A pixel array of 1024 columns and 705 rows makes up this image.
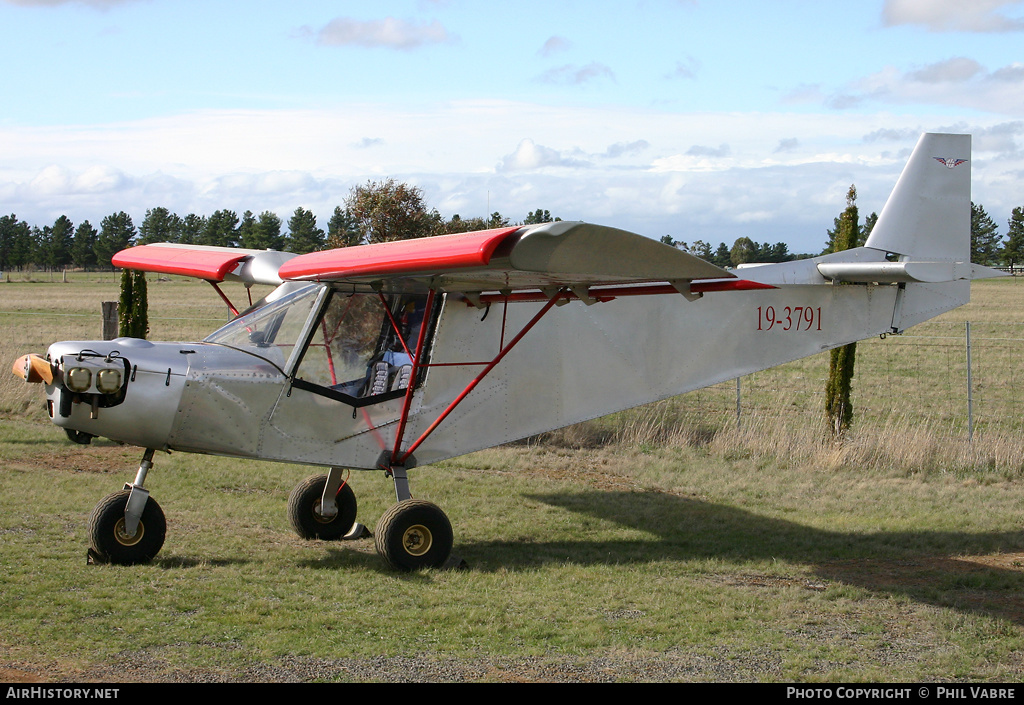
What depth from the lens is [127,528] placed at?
6.38 meters

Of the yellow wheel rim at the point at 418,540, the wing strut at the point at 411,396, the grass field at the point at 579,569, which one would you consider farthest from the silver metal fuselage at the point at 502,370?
the grass field at the point at 579,569

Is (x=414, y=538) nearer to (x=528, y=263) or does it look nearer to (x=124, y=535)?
(x=124, y=535)

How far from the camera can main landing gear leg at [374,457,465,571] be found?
21.4ft

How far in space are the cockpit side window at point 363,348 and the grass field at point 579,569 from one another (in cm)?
138

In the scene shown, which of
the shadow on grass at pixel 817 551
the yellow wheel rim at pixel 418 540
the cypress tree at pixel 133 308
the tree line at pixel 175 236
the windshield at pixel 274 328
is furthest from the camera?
the tree line at pixel 175 236

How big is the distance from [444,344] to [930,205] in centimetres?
513

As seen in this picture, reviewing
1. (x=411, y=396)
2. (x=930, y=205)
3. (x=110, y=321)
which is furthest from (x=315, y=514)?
(x=110, y=321)

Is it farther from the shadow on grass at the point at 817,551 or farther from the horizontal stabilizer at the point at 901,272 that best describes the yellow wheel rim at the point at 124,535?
the horizontal stabilizer at the point at 901,272

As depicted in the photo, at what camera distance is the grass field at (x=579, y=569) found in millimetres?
4828

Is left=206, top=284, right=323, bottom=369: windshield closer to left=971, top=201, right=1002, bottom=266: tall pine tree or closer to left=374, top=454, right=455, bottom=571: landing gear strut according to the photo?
left=374, top=454, right=455, bottom=571: landing gear strut

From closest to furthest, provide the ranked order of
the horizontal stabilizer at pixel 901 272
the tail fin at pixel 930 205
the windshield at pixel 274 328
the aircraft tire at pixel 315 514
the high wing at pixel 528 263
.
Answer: the high wing at pixel 528 263
the windshield at pixel 274 328
the aircraft tire at pixel 315 514
the horizontal stabilizer at pixel 901 272
the tail fin at pixel 930 205

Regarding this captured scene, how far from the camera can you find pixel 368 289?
23.2 feet

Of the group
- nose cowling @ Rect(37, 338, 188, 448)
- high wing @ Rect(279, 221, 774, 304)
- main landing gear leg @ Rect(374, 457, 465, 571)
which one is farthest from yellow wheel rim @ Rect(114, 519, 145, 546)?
high wing @ Rect(279, 221, 774, 304)
